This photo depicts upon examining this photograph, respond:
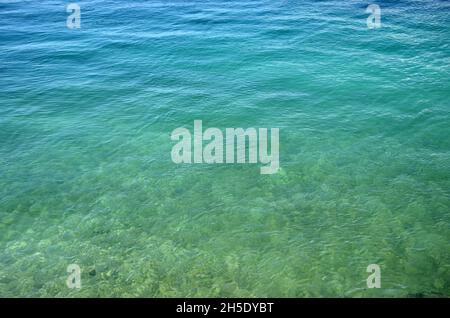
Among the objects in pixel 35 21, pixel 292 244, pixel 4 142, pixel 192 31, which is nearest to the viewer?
pixel 292 244

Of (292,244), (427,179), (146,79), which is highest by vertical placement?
(146,79)

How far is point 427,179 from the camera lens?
13016mm

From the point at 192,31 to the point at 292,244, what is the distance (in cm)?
2032

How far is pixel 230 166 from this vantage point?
1442 centimetres

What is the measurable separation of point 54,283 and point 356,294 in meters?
7.75

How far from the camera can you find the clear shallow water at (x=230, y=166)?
1026 centimetres

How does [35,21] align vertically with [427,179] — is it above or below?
above

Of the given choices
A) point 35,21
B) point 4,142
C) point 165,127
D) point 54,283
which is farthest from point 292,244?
point 35,21

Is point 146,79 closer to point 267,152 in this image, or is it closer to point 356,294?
point 267,152

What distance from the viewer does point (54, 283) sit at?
9.99 meters

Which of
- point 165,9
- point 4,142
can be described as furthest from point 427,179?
point 165,9

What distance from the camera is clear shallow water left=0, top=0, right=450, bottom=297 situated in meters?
10.3
